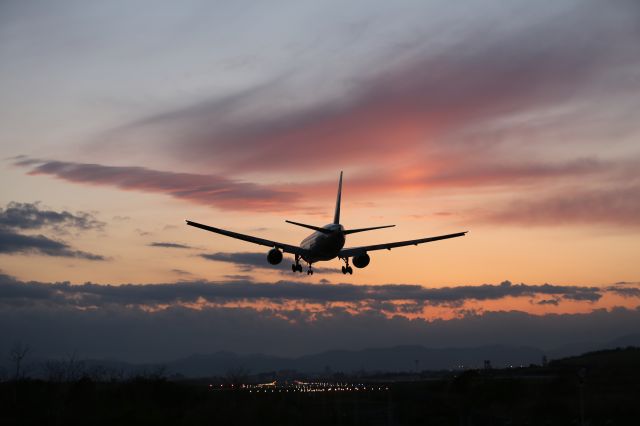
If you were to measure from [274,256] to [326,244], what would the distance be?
9060 millimetres

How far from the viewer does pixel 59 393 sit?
3533 inches

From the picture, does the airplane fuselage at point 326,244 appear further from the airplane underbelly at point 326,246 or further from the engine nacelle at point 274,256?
the engine nacelle at point 274,256

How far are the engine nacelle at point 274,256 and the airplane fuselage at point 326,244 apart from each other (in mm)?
3486

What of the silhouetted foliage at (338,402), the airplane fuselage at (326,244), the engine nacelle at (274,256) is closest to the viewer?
the silhouetted foliage at (338,402)

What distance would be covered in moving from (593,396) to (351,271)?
32086 millimetres

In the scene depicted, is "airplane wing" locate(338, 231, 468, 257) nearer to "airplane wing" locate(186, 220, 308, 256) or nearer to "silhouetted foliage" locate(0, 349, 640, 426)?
"airplane wing" locate(186, 220, 308, 256)

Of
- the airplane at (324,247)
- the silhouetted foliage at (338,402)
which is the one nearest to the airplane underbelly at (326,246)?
the airplane at (324,247)

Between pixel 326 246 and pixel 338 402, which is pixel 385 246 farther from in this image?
pixel 338 402

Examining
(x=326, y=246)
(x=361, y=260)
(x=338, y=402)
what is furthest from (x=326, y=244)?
(x=338, y=402)

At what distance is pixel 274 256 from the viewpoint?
93.0 meters

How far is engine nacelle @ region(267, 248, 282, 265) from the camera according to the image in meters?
92.6

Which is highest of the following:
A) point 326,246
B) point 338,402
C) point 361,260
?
point 326,246

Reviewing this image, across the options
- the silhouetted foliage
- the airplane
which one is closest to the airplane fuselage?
the airplane

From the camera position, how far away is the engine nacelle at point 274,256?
92.6 m
